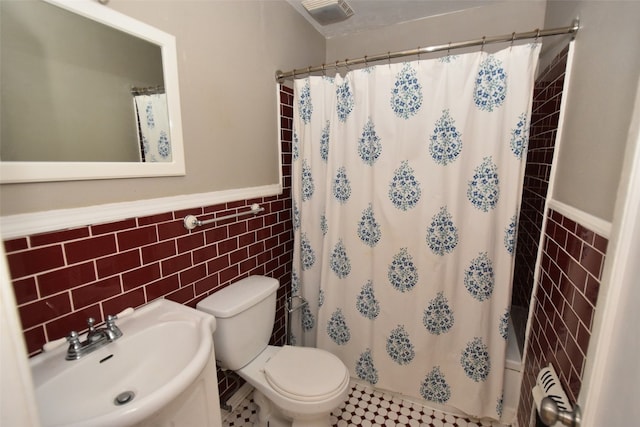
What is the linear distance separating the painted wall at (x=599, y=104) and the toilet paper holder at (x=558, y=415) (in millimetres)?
563

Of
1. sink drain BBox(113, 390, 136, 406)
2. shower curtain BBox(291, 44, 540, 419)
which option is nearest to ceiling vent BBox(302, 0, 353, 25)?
shower curtain BBox(291, 44, 540, 419)

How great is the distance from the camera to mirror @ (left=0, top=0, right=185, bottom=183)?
0.81m

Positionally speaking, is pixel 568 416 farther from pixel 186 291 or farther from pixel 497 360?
pixel 186 291

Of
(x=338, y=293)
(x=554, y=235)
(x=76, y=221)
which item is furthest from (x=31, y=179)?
(x=554, y=235)

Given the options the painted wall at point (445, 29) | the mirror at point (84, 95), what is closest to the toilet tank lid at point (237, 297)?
the mirror at point (84, 95)

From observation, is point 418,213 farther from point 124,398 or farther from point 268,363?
point 124,398

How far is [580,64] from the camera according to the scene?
1079 millimetres

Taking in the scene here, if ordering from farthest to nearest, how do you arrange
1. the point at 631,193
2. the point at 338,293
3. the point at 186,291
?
the point at 338,293 → the point at 186,291 → the point at 631,193

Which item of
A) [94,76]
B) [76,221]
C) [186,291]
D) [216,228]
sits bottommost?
[186,291]

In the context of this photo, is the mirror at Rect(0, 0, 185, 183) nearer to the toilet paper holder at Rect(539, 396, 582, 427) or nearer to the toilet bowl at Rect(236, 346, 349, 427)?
the toilet bowl at Rect(236, 346, 349, 427)

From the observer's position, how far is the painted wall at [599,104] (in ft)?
2.49

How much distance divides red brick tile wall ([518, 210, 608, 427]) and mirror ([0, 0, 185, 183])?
148 centimetres

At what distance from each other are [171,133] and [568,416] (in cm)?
142

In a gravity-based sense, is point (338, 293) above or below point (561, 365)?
below
